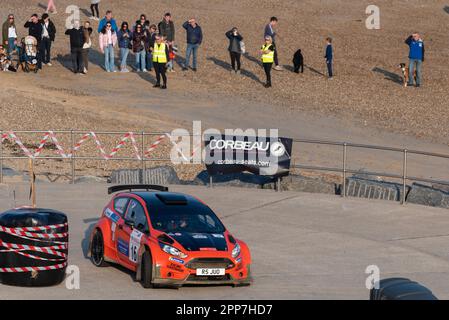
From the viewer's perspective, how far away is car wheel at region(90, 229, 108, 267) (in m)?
18.7

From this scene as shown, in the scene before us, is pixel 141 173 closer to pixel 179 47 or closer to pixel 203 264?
pixel 203 264

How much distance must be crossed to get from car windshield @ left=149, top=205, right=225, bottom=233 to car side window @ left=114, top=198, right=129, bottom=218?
90cm

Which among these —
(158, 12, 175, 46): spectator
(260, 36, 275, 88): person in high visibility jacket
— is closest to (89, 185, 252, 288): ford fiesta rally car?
(260, 36, 275, 88): person in high visibility jacket

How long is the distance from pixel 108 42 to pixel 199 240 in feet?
85.5

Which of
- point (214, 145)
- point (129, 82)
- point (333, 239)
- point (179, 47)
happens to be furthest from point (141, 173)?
point (179, 47)

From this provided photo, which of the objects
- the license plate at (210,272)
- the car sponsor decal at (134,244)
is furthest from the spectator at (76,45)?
the license plate at (210,272)

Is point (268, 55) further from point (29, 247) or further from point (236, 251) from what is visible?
point (29, 247)

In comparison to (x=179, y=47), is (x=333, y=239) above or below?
below

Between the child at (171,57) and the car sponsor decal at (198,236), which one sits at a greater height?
the child at (171,57)

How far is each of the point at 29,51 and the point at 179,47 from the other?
28.2 feet

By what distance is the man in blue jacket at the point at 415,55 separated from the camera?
42906mm

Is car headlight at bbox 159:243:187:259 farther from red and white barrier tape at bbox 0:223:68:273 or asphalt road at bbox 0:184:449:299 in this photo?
red and white barrier tape at bbox 0:223:68:273

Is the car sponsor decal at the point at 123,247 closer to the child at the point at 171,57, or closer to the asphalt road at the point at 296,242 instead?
the asphalt road at the point at 296,242
